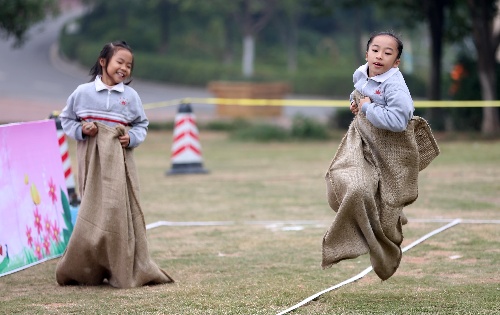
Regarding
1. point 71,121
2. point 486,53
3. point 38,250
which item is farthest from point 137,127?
point 486,53

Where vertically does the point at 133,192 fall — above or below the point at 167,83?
below

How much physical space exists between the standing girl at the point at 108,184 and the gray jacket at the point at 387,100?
1790 mm

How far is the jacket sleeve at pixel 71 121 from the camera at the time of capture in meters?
7.89

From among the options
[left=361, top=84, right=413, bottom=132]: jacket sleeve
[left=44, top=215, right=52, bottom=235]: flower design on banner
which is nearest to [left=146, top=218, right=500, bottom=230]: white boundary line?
[left=44, top=215, right=52, bottom=235]: flower design on banner

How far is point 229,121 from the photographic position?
28.4 meters

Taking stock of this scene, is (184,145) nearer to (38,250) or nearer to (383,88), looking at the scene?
(38,250)

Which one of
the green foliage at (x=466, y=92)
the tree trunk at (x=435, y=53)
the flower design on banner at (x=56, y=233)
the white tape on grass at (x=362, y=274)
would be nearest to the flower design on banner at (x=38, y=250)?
the flower design on banner at (x=56, y=233)

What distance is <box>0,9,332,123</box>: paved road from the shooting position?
33500 millimetres

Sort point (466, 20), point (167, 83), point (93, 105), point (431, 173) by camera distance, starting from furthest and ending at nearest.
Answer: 1. point (167, 83)
2. point (466, 20)
3. point (431, 173)
4. point (93, 105)

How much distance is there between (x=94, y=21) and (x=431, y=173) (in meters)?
36.6

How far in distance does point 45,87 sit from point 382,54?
1366 inches

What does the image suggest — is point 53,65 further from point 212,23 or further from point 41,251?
point 41,251

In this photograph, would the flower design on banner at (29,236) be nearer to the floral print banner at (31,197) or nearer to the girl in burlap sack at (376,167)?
the floral print banner at (31,197)

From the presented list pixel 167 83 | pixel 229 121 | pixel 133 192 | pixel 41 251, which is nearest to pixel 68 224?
pixel 41 251
